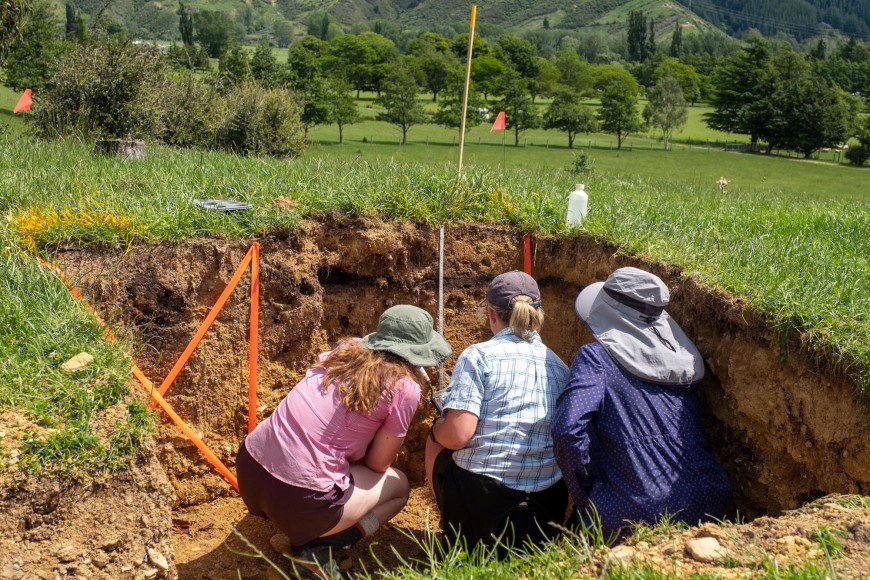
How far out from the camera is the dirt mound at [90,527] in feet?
11.5

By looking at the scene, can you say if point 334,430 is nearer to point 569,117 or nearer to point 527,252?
point 527,252

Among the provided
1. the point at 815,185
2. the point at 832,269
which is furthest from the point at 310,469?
the point at 815,185

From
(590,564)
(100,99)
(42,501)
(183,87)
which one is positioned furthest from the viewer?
(183,87)

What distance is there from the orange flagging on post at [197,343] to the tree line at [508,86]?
7.09 meters

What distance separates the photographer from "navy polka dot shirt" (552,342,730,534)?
12.1ft

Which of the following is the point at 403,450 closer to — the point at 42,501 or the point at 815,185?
the point at 42,501

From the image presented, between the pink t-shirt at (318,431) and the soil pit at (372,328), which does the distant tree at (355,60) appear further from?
the pink t-shirt at (318,431)

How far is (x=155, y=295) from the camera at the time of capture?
499cm

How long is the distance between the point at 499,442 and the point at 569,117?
51508mm

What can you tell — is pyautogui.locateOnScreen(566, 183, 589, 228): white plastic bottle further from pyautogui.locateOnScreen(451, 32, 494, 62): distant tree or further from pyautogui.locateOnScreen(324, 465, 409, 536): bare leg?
pyautogui.locateOnScreen(451, 32, 494, 62): distant tree

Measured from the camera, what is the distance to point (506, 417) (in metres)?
3.92

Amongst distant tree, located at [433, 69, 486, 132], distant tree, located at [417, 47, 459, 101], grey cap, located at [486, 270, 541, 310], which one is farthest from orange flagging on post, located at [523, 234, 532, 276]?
distant tree, located at [417, 47, 459, 101]

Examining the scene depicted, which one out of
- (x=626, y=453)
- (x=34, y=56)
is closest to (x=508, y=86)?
(x=34, y=56)

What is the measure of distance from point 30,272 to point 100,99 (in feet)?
22.1
